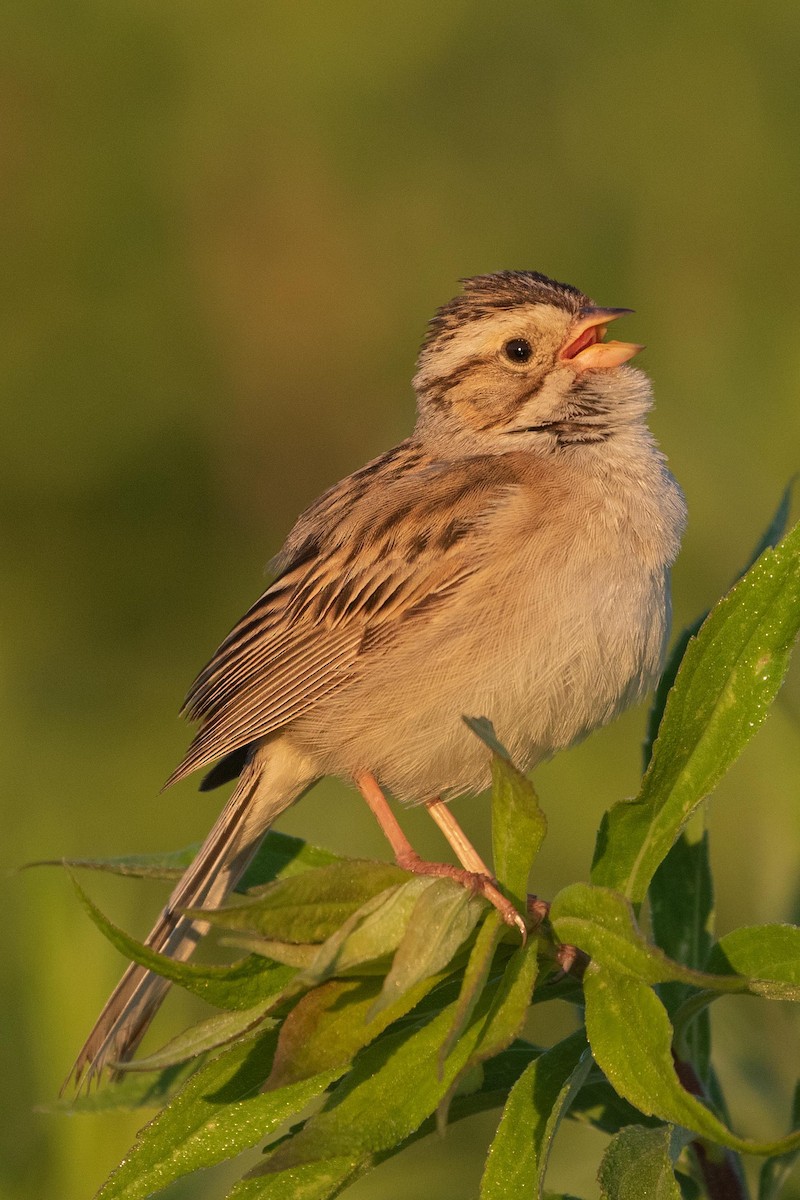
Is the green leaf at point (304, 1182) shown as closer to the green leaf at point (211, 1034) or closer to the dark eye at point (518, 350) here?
the green leaf at point (211, 1034)

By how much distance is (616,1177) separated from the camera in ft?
7.25

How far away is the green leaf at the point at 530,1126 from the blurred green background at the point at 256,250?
9.77ft

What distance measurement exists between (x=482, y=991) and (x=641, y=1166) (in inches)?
13.8

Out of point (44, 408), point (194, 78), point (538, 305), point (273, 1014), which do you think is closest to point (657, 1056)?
point (273, 1014)

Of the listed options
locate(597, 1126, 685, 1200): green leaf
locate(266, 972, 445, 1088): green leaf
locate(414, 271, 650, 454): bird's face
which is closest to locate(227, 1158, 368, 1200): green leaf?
locate(266, 972, 445, 1088): green leaf

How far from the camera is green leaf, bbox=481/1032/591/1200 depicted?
225 centimetres

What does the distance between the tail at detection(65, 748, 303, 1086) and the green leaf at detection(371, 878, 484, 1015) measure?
933 mm

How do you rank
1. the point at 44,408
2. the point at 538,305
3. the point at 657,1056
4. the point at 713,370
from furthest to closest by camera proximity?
the point at 44,408, the point at 713,370, the point at 538,305, the point at 657,1056

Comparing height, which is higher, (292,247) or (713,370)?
(292,247)

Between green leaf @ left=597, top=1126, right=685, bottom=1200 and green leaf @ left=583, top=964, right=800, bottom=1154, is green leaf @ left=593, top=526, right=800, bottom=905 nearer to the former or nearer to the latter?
green leaf @ left=583, top=964, right=800, bottom=1154

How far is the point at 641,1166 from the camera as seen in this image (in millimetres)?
2215

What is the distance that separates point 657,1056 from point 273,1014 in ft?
1.90

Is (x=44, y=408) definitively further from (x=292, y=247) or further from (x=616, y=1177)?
(x=616, y=1177)

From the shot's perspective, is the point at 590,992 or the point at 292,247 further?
the point at 292,247
